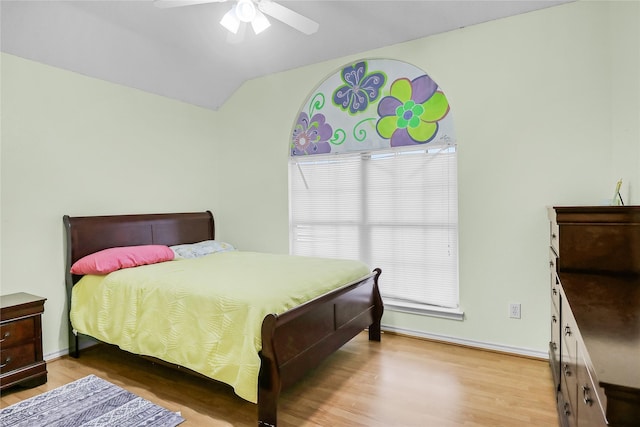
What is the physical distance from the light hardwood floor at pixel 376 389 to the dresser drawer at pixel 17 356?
179 mm

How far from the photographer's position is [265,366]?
1950 mm

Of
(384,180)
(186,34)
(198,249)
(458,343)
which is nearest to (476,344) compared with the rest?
(458,343)

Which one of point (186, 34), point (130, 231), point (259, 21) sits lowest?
point (130, 231)

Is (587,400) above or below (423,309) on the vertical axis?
above

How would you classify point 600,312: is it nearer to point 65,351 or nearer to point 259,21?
point 259,21

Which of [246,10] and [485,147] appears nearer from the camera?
[246,10]

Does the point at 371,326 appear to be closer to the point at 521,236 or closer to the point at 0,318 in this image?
the point at 521,236

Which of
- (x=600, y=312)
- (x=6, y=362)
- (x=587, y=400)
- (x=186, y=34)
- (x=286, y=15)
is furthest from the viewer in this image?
(x=186, y=34)

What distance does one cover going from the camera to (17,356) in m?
2.48

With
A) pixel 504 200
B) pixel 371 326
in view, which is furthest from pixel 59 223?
pixel 504 200

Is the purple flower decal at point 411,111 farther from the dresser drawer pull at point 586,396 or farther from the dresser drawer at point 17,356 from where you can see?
the dresser drawer at point 17,356

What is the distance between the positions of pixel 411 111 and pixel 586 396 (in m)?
2.70

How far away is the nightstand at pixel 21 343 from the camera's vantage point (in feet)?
7.91

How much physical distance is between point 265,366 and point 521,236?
2207 mm
